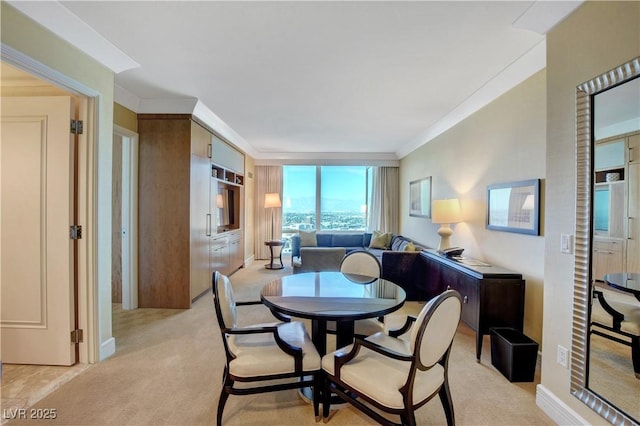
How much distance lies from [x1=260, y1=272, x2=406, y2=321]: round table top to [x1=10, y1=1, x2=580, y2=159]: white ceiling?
1935 millimetres

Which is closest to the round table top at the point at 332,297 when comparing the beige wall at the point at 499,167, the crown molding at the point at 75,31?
the beige wall at the point at 499,167

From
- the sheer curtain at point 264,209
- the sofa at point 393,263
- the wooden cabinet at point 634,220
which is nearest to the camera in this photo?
the wooden cabinet at point 634,220

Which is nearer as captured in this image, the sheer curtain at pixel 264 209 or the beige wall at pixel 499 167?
→ the beige wall at pixel 499 167

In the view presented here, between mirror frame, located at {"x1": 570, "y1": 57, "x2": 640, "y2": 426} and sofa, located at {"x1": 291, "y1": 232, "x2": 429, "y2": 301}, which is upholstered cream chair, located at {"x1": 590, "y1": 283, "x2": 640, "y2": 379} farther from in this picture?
sofa, located at {"x1": 291, "y1": 232, "x2": 429, "y2": 301}

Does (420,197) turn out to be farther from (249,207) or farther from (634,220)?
(634,220)

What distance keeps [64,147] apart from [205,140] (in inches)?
77.9

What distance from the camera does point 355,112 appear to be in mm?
3959

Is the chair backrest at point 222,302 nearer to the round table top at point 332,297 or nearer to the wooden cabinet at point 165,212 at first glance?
the round table top at point 332,297

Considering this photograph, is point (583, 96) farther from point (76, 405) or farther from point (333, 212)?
point (333, 212)

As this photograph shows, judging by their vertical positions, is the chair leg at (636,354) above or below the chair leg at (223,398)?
above

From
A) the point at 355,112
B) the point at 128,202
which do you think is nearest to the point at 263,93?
the point at 355,112

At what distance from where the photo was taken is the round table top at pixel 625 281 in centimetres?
132


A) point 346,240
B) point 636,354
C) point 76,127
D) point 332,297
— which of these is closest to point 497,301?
point 636,354

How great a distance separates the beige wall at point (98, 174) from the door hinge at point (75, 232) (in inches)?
1.8
